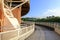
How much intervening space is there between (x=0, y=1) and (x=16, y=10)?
10829 millimetres

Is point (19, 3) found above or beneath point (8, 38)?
above

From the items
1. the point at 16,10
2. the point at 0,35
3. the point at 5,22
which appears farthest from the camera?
the point at 16,10

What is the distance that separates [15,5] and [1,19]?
11845mm

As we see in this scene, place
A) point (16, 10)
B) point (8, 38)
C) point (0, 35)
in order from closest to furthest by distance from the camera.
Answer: point (0, 35) < point (8, 38) < point (16, 10)

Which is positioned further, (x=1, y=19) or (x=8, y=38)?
(x=1, y=19)

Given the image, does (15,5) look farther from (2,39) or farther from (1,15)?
(2,39)

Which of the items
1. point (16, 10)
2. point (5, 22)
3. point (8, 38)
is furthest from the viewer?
point (16, 10)

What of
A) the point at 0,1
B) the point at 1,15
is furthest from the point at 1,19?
the point at 0,1

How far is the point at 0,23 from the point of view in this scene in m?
29.4

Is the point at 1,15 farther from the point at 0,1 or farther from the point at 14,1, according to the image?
the point at 14,1

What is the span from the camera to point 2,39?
37.0 feet

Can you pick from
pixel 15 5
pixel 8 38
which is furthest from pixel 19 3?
pixel 8 38

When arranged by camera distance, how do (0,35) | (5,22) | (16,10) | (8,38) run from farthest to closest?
(16,10), (5,22), (8,38), (0,35)

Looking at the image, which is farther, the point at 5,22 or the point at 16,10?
the point at 16,10
